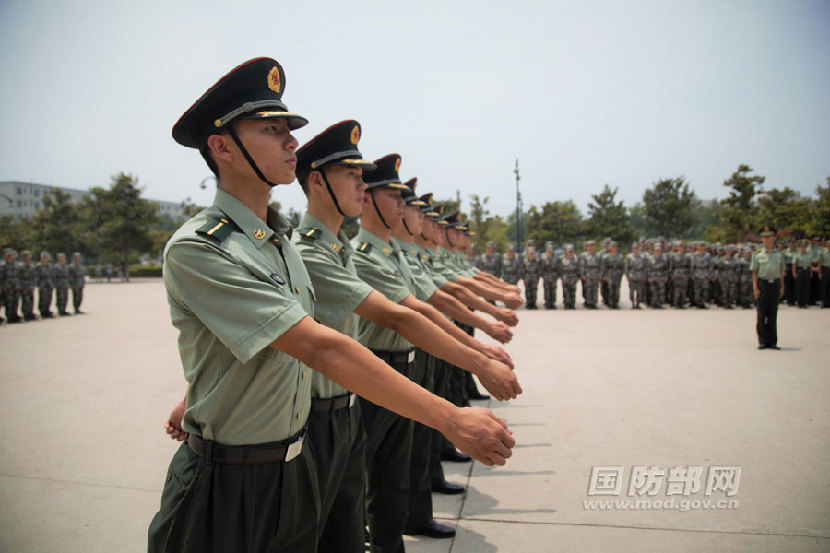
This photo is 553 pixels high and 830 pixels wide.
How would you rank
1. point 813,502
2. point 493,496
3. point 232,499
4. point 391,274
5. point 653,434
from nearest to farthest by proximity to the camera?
point 232,499
point 391,274
point 813,502
point 493,496
point 653,434

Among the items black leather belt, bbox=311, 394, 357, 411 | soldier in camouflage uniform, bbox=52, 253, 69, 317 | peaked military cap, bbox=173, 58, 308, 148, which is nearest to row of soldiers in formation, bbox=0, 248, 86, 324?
soldier in camouflage uniform, bbox=52, 253, 69, 317

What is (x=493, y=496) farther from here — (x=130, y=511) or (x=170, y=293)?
(x=170, y=293)

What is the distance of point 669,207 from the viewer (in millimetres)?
47188

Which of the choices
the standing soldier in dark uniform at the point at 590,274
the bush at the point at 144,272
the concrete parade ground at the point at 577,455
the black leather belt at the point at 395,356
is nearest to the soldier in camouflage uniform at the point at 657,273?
the standing soldier in dark uniform at the point at 590,274

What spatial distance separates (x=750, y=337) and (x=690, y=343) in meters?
1.58

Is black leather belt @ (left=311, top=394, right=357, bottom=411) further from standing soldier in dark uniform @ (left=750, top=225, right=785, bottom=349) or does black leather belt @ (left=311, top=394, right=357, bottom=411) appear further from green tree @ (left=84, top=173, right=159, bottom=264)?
green tree @ (left=84, top=173, right=159, bottom=264)

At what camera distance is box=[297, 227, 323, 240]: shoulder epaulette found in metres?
2.49

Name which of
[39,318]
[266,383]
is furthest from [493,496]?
Result: [39,318]

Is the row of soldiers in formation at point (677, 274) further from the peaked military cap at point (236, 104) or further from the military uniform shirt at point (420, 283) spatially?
the peaked military cap at point (236, 104)

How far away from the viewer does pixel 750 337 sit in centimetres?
1027

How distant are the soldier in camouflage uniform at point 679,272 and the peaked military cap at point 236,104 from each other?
55.4ft

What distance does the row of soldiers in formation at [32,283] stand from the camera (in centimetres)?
1599

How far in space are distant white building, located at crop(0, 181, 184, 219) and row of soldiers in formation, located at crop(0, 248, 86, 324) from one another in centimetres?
159

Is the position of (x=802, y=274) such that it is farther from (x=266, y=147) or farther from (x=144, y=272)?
(x=144, y=272)
